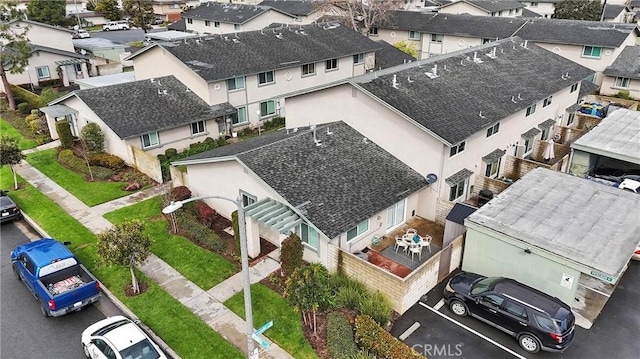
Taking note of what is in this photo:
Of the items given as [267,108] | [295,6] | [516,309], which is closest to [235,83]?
[267,108]

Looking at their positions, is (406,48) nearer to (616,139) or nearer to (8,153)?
(616,139)

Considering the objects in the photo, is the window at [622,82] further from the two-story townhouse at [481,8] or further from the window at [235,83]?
the window at [235,83]

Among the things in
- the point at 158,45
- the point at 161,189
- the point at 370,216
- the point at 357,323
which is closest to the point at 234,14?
the point at 158,45

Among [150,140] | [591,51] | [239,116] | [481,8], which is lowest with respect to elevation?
[239,116]

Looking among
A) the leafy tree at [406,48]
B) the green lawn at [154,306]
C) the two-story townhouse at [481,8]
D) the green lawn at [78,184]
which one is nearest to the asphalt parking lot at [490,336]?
the green lawn at [154,306]

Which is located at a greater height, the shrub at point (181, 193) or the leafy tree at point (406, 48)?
the leafy tree at point (406, 48)

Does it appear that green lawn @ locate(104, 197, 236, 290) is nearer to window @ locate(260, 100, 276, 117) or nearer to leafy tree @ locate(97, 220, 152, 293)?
leafy tree @ locate(97, 220, 152, 293)
